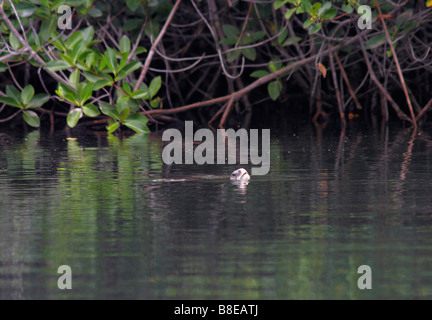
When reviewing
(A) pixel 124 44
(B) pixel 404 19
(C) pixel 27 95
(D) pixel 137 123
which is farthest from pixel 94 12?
(B) pixel 404 19

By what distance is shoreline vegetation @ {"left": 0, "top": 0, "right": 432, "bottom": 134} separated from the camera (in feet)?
27.6

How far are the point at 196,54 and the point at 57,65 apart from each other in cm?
477

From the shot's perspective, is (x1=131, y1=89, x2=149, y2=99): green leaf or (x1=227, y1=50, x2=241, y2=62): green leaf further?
(x1=227, y1=50, x2=241, y2=62): green leaf

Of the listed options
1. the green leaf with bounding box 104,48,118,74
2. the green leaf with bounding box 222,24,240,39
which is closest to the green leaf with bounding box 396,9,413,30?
the green leaf with bounding box 222,24,240,39

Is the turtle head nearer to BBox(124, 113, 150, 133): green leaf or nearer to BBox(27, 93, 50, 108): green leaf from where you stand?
BBox(124, 113, 150, 133): green leaf

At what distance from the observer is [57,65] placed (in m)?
8.23

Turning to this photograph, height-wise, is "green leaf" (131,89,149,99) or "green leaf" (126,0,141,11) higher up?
"green leaf" (126,0,141,11)

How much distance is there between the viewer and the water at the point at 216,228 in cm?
357

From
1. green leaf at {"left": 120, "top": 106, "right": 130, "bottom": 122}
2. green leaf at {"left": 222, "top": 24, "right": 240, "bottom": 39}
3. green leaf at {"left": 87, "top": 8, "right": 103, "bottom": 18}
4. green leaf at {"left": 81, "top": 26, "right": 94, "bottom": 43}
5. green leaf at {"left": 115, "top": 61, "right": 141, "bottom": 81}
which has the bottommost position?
green leaf at {"left": 120, "top": 106, "right": 130, "bottom": 122}

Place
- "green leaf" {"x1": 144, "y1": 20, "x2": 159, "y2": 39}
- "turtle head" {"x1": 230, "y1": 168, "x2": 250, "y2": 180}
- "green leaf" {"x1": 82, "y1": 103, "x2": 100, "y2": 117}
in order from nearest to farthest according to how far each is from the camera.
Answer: "turtle head" {"x1": 230, "y1": 168, "x2": 250, "y2": 180}
"green leaf" {"x1": 82, "y1": 103, "x2": 100, "y2": 117}
"green leaf" {"x1": 144, "y1": 20, "x2": 159, "y2": 39}

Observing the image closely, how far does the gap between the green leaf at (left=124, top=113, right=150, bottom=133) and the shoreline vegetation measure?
0.01 m

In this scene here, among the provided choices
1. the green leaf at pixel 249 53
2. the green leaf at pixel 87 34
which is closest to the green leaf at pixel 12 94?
the green leaf at pixel 87 34

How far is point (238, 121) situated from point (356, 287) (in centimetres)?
776

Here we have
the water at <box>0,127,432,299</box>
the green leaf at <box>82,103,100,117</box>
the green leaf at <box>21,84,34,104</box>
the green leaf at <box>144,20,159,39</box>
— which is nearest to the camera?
the water at <box>0,127,432,299</box>
